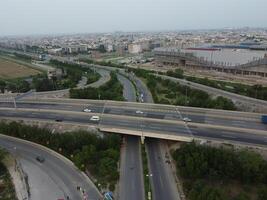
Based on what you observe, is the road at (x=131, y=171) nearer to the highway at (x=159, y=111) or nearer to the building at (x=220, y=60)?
the highway at (x=159, y=111)

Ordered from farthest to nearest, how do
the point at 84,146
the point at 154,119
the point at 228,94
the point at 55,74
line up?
1. the point at 55,74
2. the point at 228,94
3. the point at 154,119
4. the point at 84,146

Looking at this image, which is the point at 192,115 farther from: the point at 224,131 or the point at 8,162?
the point at 8,162

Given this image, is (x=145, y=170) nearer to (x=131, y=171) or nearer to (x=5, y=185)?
(x=131, y=171)

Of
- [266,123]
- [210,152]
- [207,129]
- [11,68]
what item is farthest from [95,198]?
[11,68]

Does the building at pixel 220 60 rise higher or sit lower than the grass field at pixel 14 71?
higher

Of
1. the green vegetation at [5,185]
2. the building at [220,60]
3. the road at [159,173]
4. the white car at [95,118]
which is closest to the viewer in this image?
the road at [159,173]

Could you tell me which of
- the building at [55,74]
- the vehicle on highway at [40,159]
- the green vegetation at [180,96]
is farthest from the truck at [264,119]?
the building at [55,74]

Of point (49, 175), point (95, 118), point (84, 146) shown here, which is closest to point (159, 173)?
point (84, 146)
